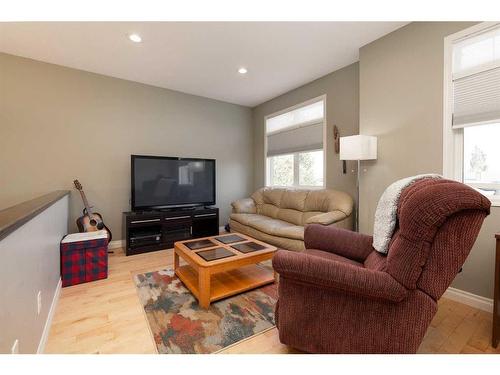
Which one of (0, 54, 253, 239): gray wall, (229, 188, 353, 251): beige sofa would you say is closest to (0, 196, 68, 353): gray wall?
(0, 54, 253, 239): gray wall

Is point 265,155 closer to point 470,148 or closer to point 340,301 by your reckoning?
point 470,148

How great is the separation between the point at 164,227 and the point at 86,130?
5.89ft

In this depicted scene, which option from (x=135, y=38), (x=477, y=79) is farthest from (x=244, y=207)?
(x=477, y=79)

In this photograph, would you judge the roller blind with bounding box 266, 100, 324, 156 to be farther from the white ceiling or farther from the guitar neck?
the guitar neck

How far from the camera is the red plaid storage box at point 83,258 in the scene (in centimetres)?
223

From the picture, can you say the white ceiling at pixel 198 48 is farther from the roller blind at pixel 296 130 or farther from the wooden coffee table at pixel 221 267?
the wooden coffee table at pixel 221 267

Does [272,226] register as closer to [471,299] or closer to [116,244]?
[471,299]

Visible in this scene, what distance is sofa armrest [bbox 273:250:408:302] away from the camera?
102 centimetres

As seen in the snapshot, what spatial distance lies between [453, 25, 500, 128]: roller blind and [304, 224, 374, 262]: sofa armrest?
1380 mm

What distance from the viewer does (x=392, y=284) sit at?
102 centimetres

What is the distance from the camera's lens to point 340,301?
1.14 meters

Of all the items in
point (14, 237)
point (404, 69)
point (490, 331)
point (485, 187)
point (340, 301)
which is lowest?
point (490, 331)
